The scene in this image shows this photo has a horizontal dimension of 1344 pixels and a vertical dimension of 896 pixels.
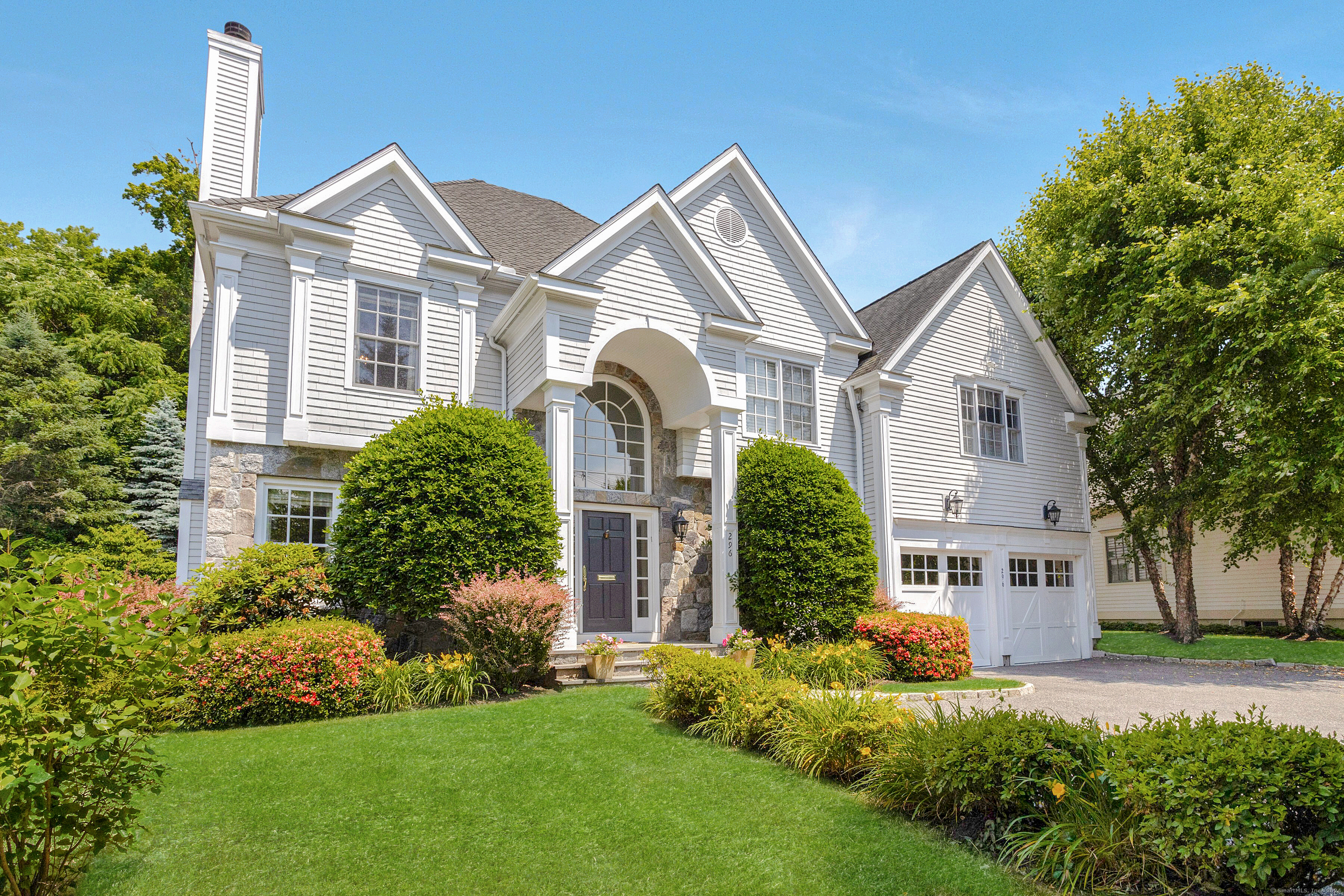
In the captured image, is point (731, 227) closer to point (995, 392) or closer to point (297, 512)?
point (995, 392)

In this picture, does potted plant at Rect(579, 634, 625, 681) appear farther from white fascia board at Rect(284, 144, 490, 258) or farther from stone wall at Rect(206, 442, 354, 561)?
white fascia board at Rect(284, 144, 490, 258)

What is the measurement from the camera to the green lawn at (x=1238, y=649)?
1473cm

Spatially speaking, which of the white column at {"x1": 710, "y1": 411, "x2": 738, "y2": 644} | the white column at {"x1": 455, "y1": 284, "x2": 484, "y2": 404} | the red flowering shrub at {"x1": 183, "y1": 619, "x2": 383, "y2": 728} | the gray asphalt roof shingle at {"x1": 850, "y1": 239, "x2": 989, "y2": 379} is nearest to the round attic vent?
the gray asphalt roof shingle at {"x1": 850, "y1": 239, "x2": 989, "y2": 379}

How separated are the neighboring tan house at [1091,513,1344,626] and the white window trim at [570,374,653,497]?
1162 cm

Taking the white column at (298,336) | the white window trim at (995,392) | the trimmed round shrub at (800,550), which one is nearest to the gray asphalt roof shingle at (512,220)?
the white column at (298,336)

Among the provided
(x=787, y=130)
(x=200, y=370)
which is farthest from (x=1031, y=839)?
(x=200, y=370)

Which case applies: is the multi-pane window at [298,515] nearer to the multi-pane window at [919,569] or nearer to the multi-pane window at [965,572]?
the multi-pane window at [919,569]

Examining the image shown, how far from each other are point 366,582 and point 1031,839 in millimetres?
7338

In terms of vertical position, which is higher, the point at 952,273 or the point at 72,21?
the point at 72,21

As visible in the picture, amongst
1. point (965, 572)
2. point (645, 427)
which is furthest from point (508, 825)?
point (965, 572)

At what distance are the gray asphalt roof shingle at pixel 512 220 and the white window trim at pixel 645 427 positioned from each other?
7.00 ft

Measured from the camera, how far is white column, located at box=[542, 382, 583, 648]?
10312 millimetres

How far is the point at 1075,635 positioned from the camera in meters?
17.0

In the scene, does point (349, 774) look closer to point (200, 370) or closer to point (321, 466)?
point (321, 466)
